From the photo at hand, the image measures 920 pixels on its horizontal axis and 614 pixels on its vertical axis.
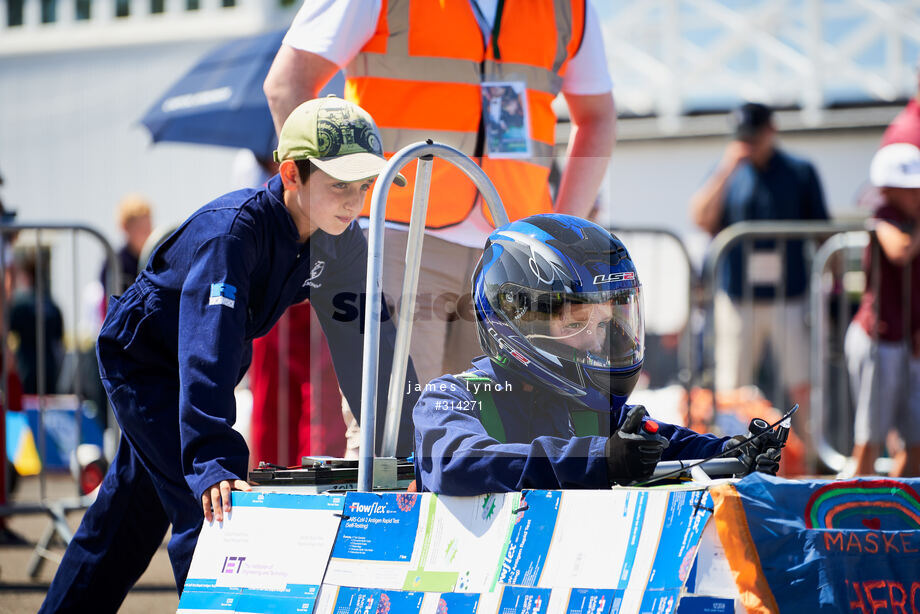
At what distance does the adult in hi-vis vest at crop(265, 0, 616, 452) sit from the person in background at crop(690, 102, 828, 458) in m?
3.29

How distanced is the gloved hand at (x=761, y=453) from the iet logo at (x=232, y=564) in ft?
3.64

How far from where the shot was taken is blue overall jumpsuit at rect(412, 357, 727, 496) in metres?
2.43

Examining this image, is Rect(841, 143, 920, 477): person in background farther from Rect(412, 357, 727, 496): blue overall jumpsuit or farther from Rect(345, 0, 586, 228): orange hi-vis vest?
Rect(412, 357, 727, 496): blue overall jumpsuit

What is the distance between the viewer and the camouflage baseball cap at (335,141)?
306 cm

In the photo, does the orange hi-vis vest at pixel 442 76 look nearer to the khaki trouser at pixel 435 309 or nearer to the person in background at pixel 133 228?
the khaki trouser at pixel 435 309

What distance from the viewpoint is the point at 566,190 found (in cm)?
409

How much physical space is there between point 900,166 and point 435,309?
144 inches

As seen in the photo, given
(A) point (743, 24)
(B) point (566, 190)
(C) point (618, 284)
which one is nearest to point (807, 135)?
(A) point (743, 24)

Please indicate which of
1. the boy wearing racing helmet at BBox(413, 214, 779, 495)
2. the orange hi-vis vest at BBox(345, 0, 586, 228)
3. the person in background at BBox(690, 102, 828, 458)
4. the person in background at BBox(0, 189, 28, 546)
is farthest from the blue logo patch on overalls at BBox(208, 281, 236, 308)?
the person in background at BBox(690, 102, 828, 458)

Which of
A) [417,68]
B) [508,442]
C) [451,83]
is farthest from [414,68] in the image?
[508,442]

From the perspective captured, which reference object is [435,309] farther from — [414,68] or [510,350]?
[414,68]

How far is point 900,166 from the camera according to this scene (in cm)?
604

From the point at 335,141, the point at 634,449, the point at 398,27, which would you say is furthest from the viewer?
the point at 398,27

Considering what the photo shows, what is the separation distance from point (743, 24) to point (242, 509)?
1188 cm
